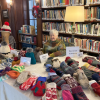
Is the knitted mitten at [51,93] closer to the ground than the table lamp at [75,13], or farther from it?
closer to the ground

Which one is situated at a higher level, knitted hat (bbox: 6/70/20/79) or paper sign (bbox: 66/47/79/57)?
paper sign (bbox: 66/47/79/57)

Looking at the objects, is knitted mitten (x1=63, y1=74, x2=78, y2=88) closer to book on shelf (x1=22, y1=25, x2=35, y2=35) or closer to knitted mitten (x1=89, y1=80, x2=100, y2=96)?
knitted mitten (x1=89, y1=80, x2=100, y2=96)

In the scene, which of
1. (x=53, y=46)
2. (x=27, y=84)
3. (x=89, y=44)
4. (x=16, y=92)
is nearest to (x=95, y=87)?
(x=27, y=84)

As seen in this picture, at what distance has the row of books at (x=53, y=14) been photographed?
2969 mm

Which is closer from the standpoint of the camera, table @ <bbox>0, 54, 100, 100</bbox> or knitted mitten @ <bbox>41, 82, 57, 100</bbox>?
knitted mitten @ <bbox>41, 82, 57, 100</bbox>

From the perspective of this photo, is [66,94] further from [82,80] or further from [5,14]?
[5,14]

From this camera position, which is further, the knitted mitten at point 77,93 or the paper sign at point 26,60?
the paper sign at point 26,60

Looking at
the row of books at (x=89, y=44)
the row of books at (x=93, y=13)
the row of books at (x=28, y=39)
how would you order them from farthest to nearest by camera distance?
the row of books at (x=28, y=39), the row of books at (x=89, y=44), the row of books at (x=93, y=13)

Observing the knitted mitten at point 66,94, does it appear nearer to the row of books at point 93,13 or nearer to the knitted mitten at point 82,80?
the knitted mitten at point 82,80

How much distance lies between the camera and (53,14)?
3.14 meters

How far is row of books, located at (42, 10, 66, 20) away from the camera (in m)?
2.97

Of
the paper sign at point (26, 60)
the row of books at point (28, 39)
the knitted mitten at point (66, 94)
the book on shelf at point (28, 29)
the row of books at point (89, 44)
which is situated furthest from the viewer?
the row of books at point (28, 39)

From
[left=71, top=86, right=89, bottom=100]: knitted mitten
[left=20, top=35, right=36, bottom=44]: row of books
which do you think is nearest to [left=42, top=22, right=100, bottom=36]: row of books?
[left=20, top=35, right=36, bottom=44]: row of books

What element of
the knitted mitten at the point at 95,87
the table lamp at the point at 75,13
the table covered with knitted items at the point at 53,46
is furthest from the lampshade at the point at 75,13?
the knitted mitten at the point at 95,87
